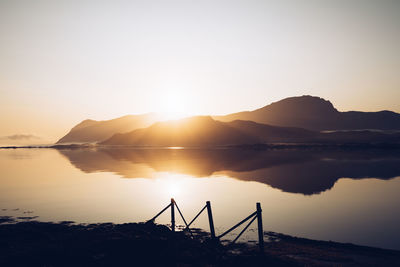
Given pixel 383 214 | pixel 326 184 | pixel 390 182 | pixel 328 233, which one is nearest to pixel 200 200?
pixel 328 233

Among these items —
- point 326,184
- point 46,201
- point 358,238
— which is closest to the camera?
point 358,238

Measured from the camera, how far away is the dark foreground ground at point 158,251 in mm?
17641

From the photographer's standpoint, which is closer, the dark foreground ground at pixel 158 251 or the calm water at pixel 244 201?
the dark foreground ground at pixel 158 251

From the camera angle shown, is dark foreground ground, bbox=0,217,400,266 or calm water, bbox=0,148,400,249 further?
calm water, bbox=0,148,400,249

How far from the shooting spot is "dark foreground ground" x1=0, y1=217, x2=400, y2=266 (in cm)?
1764

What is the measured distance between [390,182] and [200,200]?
37331 mm

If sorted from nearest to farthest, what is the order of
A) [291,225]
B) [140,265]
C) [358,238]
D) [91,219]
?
[140,265] → [358,238] → [291,225] → [91,219]

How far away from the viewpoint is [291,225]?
88.6ft

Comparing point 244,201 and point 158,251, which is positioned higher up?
point 158,251

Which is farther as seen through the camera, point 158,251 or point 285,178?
point 285,178

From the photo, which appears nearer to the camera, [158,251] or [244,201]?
[158,251]

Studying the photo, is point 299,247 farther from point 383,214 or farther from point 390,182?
point 390,182

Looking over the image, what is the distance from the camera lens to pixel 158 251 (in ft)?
63.3

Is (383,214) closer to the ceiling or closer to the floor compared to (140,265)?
closer to the floor
